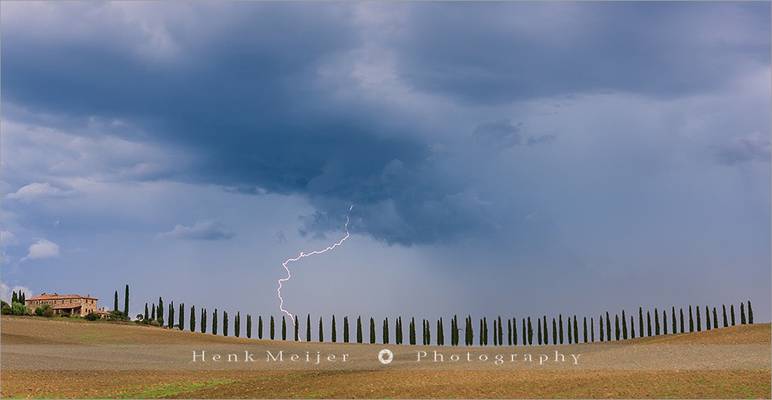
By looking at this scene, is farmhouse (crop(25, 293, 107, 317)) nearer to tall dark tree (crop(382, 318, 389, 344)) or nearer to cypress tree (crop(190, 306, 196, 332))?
cypress tree (crop(190, 306, 196, 332))

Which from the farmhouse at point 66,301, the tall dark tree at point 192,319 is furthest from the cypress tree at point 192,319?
the farmhouse at point 66,301

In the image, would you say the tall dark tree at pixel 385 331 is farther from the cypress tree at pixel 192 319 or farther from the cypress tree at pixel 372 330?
the cypress tree at pixel 192 319

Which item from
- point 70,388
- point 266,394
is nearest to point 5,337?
point 70,388

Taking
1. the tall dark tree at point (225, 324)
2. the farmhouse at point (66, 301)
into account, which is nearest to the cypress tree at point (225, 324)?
the tall dark tree at point (225, 324)

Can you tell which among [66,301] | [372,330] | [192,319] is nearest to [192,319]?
[192,319]

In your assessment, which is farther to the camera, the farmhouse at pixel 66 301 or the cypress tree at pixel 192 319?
Result: the farmhouse at pixel 66 301

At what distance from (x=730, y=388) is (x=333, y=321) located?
71380mm

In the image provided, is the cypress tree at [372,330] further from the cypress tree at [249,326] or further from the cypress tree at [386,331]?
the cypress tree at [249,326]

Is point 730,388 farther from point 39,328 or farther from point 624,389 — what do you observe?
point 39,328

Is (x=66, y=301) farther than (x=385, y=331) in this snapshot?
Yes

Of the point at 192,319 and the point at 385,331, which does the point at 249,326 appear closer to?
the point at 192,319

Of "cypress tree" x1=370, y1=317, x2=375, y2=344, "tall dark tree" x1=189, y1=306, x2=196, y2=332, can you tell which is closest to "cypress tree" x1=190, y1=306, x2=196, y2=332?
"tall dark tree" x1=189, y1=306, x2=196, y2=332

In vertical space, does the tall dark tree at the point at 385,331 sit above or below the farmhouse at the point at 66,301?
below

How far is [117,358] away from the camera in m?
58.8
